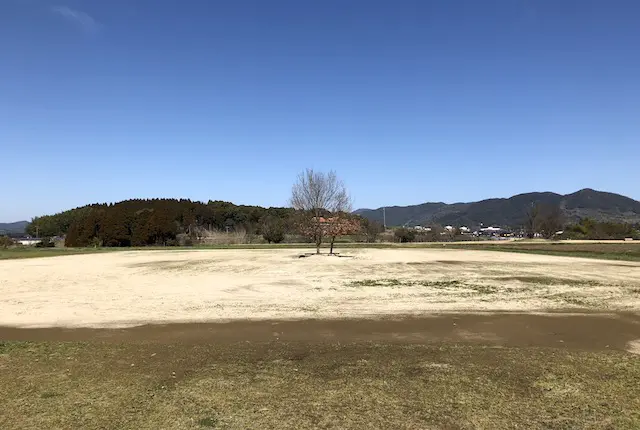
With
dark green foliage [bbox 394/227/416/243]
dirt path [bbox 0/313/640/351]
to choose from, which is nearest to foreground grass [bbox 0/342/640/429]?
dirt path [bbox 0/313/640/351]

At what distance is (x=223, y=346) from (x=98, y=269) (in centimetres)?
1905

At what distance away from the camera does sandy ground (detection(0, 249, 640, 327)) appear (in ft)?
40.1

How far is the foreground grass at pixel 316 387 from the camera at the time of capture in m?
5.08

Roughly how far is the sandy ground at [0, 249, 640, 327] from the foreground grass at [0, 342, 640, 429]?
377cm

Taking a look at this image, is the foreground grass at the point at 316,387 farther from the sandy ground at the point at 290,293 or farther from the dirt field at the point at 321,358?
the sandy ground at the point at 290,293

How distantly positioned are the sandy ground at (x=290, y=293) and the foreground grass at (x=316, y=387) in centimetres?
377

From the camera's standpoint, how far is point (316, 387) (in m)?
6.07

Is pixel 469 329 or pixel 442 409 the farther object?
pixel 469 329

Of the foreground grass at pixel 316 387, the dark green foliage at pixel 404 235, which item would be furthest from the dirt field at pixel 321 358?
the dark green foliage at pixel 404 235

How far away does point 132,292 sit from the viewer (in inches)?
634

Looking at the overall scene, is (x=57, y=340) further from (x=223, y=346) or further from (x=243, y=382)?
(x=243, y=382)

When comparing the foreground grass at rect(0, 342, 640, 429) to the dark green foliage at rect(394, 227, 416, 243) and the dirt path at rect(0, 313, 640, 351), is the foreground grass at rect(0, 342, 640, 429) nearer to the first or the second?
the dirt path at rect(0, 313, 640, 351)

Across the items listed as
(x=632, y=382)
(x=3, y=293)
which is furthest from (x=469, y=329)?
(x=3, y=293)

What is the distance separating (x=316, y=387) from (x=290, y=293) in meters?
9.92
